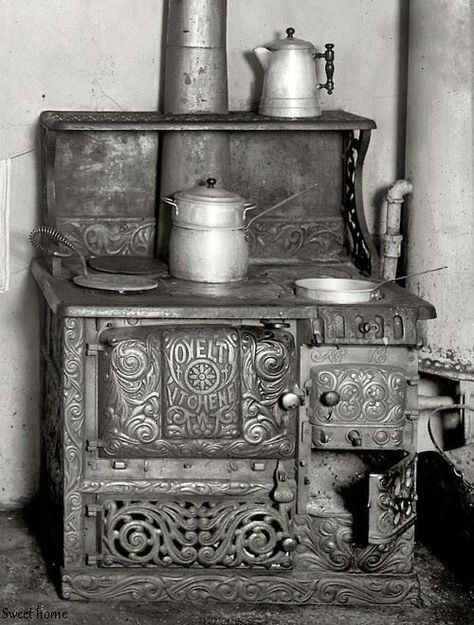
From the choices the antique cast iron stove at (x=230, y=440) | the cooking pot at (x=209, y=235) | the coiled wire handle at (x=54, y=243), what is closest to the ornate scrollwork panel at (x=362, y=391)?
the antique cast iron stove at (x=230, y=440)

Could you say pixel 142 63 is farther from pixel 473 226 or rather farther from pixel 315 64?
pixel 473 226

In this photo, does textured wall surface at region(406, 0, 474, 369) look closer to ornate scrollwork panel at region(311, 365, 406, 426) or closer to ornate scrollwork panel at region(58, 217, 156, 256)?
ornate scrollwork panel at region(311, 365, 406, 426)

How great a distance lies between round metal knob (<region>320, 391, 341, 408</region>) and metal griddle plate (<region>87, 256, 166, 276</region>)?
23.7 inches

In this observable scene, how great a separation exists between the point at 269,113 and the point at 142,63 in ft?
1.37

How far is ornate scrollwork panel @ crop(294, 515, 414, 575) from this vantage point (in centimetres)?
324

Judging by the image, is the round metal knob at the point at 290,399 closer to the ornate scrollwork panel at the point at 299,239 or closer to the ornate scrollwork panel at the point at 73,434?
the ornate scrollwork panel at the point at 73,434

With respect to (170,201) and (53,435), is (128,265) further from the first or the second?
(53,435)

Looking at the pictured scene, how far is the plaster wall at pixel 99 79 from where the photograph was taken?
3.56 m

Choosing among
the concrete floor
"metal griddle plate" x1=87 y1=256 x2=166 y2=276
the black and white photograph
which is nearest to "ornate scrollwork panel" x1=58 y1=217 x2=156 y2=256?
the black and white photograph

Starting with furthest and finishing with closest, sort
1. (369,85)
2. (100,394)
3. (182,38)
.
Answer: (369,85)
(182,38)
(100,394)

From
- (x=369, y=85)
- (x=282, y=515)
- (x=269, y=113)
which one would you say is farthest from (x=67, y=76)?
(x=282, y=515)

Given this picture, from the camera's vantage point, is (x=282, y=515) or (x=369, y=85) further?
(x=369, y=85)

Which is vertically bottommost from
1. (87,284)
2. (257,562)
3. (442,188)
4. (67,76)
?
(257,562)

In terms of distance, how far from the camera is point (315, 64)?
11.8ft
